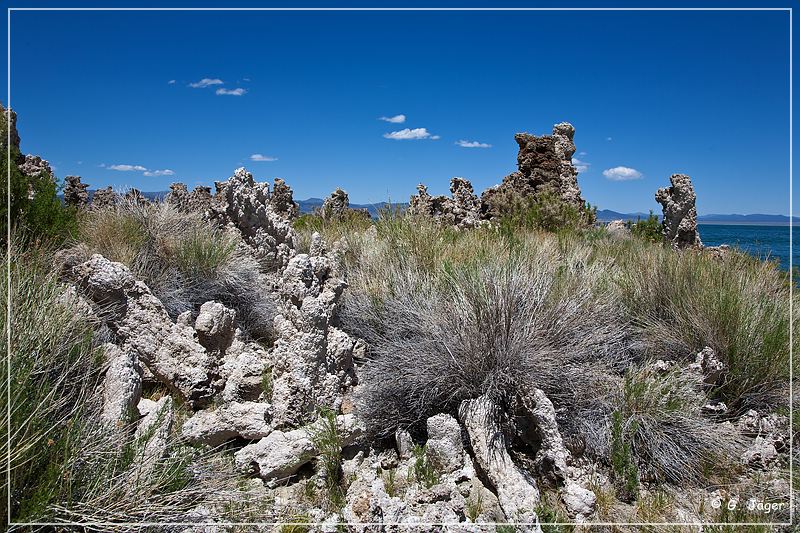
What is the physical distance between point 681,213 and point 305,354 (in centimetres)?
901

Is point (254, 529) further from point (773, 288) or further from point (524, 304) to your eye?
point (773, 288)

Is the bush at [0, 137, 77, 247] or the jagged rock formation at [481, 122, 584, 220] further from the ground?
the jagged rock formation at [481, 122, 584, 220]

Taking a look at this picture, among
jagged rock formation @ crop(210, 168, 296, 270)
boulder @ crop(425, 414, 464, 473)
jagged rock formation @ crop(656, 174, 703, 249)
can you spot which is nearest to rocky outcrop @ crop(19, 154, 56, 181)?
jagged rock formation @ crop(210, 168, 296, 270)

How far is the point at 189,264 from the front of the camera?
520 cm

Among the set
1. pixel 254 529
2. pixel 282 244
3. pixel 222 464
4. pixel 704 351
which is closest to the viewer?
pixel 254 529

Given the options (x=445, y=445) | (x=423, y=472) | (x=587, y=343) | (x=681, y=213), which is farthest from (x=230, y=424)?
(x=681, y=213)

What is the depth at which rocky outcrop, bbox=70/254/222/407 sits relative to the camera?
361 cm

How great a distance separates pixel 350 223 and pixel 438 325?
470 cm

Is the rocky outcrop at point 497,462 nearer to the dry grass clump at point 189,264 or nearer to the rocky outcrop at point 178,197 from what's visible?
the dry grass clump at point 189,264

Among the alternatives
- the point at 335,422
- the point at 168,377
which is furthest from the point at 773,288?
the point at 168,377

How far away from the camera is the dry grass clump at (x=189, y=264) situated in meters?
4.85

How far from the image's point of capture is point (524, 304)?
393 cm

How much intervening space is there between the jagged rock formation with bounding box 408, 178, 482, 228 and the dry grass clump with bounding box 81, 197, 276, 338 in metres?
4.90

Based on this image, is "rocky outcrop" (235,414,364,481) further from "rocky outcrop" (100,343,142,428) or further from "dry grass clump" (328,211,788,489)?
"rocky outcrop" (100,343,142,428)
